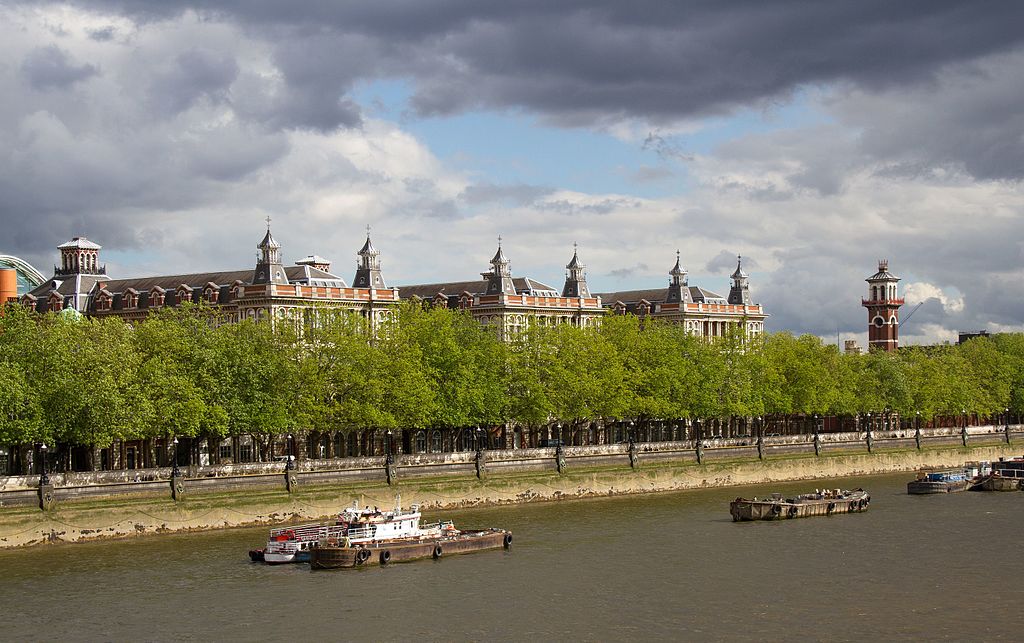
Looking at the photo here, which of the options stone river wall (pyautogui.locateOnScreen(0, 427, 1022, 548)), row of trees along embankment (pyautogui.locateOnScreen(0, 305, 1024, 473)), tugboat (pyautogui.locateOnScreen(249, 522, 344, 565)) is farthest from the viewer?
row of trees along embankment (pyautogui.locateOnScreen(0, 305, 1024, 473))

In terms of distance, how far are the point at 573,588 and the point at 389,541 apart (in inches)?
508

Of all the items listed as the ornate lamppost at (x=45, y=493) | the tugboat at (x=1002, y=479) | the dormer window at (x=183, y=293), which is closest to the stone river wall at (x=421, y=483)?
the ornate lamppost at (x=45, y=493)

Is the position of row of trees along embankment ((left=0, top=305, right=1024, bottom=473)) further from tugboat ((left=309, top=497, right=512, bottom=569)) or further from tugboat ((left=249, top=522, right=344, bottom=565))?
tugboat ((left=309, top=497, right=512, bottom=569))

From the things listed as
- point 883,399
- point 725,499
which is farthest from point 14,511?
point 883,399

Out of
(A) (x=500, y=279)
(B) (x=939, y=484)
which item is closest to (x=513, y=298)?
(A) (x=500, y=279)

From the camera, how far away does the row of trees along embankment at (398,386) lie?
97.1m

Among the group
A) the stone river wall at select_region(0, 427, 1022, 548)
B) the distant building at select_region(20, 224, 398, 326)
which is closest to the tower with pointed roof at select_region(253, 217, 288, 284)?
the distant building at select_region(20, 224, 398, 326)

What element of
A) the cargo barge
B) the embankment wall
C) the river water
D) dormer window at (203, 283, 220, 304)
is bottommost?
the river water

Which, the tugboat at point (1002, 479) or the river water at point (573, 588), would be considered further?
the tugboat at point (1002, 479)

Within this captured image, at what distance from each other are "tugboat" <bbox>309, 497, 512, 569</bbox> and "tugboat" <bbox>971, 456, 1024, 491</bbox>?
184ft

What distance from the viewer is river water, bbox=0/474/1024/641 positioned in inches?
2436

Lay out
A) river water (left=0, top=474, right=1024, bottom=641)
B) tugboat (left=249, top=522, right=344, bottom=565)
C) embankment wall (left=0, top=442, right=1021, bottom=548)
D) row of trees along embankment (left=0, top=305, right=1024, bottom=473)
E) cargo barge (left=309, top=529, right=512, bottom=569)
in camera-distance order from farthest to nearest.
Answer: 1. row of trees along embankment (left=0, top=305, right=1024, bottom=473)
2. embankment wall (left=0, top=442, right=1021, bottom=548)
3. tugboat (left=249, top=522, right=344, bottom=565)
4. cargo barge (left=309, top=529, right=512, bottom=569)
5. river water (left=0, top=474, right=1024, bottom=641)

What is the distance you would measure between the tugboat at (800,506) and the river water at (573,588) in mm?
2965

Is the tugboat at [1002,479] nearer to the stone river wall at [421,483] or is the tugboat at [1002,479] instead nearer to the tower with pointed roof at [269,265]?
the stone river wall at [421,483]
